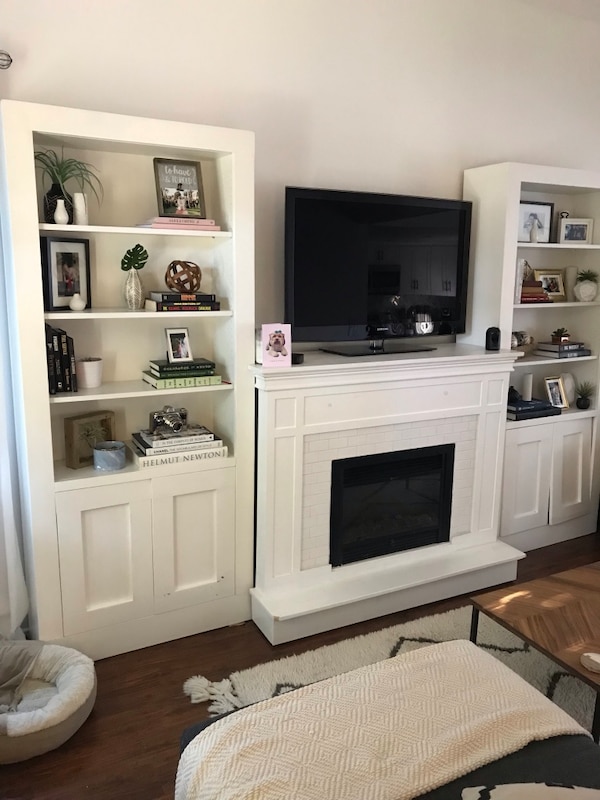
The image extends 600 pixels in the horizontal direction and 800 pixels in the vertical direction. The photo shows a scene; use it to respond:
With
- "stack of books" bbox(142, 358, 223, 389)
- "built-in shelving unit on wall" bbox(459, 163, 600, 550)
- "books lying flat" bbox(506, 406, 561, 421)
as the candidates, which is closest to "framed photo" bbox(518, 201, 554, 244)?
"built-in shelving unit on wall" bbox(459, 163, 600, 550)

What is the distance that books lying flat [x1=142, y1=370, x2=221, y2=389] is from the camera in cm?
254

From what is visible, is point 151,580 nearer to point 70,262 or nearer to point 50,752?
point 50,752

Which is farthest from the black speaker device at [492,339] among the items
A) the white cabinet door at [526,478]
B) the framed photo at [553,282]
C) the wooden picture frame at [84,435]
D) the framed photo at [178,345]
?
the wooden picture frame at [84,435]

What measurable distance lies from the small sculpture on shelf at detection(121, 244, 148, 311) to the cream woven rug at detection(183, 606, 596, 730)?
4.67 ft

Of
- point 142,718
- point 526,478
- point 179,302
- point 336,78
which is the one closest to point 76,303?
point 179,302

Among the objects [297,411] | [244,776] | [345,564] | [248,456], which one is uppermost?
[297,411]

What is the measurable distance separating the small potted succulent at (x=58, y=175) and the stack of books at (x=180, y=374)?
0.63m

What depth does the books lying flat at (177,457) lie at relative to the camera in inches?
99.2

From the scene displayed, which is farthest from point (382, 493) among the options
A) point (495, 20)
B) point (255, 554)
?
point (495, 20)

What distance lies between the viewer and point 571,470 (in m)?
3.67

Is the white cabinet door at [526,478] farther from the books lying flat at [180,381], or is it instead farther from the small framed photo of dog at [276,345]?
the books lying flat at [180,381]

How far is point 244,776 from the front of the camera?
4.51 ft

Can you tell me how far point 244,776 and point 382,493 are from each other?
5.65ft

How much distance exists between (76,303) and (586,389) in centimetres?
282
